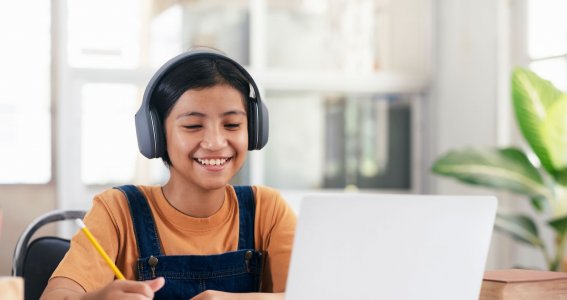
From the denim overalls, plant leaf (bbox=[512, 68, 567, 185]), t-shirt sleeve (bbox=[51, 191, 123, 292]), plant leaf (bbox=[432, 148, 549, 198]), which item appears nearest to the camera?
t-shirt sleeve (bbox=[51, 191, 123, 292])

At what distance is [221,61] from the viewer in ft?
4.62

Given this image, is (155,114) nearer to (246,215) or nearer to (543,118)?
(246,215)

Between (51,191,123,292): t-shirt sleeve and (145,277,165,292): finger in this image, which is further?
(51,191,123,292): t-shirt sleeve

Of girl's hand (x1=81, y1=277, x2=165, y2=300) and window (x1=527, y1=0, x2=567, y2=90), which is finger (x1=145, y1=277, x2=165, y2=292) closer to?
girl's hand (x1=81, y1=277, x2=165, y2=300)

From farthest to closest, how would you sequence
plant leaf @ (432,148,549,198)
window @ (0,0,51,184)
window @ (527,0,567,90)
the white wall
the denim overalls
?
1. the white wall
2. window @ (0,0,51,184)
3. window @ (527,0,567,90)
4. plant leaf @ (432,148,549,198)
5. the denim overalls

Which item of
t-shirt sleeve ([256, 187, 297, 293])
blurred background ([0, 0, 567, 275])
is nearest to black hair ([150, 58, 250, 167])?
t-shirt sleeve ([256, 187, 297, 293])

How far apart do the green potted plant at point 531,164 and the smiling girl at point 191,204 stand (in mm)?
1592

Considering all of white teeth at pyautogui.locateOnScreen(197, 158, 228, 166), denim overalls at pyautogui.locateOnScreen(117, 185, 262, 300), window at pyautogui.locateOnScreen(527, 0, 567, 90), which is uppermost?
window at pyautogui.locateOnScreen(527, 0, 567, 90)

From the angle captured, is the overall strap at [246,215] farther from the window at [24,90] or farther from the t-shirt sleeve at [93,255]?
the window at [24,90]

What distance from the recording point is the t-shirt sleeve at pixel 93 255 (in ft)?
4.23

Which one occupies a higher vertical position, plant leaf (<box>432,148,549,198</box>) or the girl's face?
the girl's face

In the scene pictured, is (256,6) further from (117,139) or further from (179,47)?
(117,139)

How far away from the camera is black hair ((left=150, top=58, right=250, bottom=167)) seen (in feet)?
4.53

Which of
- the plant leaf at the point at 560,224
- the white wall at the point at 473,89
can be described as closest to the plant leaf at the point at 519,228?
the plant leaf at the point at 560,224
